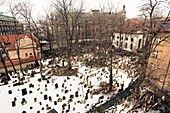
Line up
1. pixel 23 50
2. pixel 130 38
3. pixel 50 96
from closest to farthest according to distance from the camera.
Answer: pixel 50 96 < pixel 23 50 < pixel 130 38

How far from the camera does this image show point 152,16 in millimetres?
8883

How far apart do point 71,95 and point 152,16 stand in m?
11.6

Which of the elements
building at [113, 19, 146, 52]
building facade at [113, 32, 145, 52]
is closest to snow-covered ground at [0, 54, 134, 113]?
building at [113, 19, 146, 52]

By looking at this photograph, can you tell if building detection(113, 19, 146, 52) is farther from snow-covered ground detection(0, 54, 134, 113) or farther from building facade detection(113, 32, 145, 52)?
snow-covered ground detection(0, 54, 134, 113)

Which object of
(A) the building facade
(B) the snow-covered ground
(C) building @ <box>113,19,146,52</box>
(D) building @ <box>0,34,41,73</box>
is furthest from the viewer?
(A) the building facade

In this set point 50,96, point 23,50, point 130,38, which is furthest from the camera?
point 130,38

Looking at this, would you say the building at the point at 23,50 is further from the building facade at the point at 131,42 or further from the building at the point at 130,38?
the building facade at the point at 131,42

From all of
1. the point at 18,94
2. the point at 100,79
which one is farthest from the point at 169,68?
the point at 18,94

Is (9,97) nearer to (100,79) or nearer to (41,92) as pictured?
(41,92)

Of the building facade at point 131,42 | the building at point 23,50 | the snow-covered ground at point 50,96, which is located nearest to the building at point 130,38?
the building facade at point 131,42

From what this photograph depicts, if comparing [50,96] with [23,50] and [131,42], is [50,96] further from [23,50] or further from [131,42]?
[131,42]

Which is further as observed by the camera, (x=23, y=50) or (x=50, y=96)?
(x=23, y=50)

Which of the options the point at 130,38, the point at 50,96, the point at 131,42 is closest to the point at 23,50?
the point at 50,96

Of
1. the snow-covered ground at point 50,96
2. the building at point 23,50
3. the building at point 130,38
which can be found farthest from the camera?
the building at point 130,38
